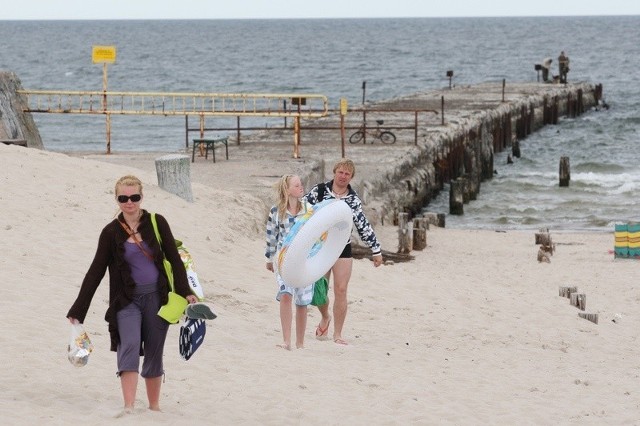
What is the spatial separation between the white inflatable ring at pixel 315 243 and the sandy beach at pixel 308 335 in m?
0.68

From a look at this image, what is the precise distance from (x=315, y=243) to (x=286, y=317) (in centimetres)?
62

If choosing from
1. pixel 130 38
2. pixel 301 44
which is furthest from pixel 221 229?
pixel 130 38

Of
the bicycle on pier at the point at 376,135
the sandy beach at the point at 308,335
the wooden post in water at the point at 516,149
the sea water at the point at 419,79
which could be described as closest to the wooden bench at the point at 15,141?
the sandy beach at the point at 308,335

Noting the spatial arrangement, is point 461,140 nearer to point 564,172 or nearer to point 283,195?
point 564,172

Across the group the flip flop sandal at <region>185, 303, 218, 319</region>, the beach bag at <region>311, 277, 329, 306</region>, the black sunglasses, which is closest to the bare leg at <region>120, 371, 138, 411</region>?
the flip flop sandal at <region>185, 303, 218, 319</region>

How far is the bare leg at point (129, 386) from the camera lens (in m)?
7.76

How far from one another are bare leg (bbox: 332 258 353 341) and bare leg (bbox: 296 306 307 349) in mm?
418

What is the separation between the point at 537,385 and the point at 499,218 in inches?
641

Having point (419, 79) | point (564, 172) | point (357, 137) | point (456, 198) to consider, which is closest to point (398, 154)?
point (456, 198)

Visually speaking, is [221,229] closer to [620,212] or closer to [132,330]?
[132,330]

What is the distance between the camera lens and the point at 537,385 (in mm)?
10250

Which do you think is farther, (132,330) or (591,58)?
(591,58)

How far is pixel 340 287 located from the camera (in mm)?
10680

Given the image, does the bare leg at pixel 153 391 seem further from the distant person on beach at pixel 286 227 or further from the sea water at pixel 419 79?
the sea water at pixel 419 79
